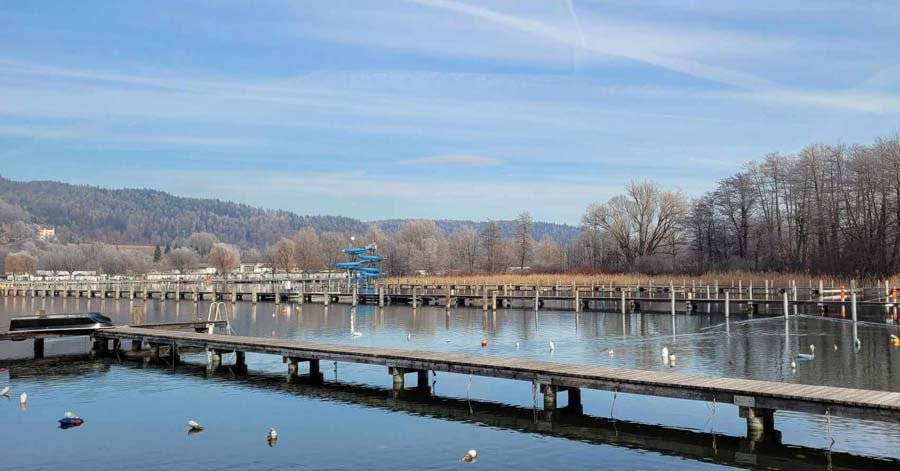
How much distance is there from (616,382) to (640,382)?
68 cm

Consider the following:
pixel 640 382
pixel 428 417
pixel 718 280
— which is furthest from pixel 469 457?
pixel 718 280

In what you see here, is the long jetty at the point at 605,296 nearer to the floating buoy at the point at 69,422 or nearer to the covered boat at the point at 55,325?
the covered boat at the point at 55,325

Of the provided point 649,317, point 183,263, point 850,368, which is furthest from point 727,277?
point 183,263

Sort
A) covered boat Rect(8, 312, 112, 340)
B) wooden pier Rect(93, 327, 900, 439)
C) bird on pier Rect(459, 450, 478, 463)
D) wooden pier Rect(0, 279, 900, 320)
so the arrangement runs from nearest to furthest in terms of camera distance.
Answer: bird on pier Rect(459, 450, 478, 463) → wooden pier Rect(93, 327, 900, 439) → covered boat Rect(8, 312, 112, 340) → wooden pier Rect(0, 279, 900, 320)

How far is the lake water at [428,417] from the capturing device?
56.1 ft

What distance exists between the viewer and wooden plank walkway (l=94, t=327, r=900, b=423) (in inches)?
659

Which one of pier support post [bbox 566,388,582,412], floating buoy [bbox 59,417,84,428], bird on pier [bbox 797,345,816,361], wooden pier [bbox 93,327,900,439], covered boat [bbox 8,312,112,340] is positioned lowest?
floating buoy [bbox 59,417,84,428]

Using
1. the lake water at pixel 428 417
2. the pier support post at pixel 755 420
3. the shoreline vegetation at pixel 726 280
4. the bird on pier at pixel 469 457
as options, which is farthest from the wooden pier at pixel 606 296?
the bird on pier at pixel 469 457

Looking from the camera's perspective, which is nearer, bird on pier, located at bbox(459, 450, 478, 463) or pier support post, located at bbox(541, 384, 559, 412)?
bird on pier, located at bbox(459, 450, 478, 463)

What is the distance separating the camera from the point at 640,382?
1928 cm

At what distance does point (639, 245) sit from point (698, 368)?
6800cm

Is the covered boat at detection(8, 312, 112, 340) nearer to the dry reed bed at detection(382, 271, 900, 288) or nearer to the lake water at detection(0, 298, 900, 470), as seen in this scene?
the lake water at detection(0, 298, 900, 470)

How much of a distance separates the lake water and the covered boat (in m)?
1.21

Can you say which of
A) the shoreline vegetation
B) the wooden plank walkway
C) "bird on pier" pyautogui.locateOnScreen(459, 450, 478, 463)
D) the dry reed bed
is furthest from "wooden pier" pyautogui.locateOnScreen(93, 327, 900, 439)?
the shoreline vegetation
